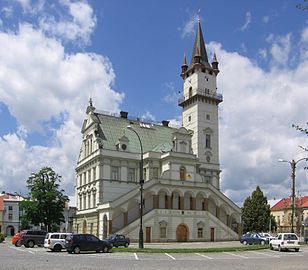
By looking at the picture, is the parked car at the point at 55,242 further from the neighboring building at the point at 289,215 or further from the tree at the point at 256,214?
the neighboring building at the point at 289,215

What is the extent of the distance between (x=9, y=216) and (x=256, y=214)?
5750cm

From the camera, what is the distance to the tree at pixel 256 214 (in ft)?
282

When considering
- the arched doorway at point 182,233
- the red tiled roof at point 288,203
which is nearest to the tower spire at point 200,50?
the arched doorway at point 182,233

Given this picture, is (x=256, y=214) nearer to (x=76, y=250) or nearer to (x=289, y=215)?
(x=289, y=215)

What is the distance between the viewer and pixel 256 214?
86.5 meters

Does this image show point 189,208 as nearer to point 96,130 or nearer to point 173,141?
point 173,141

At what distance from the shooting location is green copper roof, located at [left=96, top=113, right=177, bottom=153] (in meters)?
67.0

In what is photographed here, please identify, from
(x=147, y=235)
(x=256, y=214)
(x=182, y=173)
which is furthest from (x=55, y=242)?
(x=256, y=214)

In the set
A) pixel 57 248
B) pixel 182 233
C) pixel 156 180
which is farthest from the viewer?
pixel 182 233

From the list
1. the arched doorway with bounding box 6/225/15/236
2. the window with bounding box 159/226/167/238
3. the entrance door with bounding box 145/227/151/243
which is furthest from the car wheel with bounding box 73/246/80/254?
the arched doorway with bounding box 6/225/15/236

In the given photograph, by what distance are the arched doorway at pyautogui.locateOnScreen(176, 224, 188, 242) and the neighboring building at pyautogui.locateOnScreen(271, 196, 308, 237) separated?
41.6 m

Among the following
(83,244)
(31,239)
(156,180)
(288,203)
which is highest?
(156,180)

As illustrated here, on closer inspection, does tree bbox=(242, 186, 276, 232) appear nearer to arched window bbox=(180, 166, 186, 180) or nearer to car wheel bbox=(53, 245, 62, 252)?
arched window bbox=(180, 166, 186, 180)

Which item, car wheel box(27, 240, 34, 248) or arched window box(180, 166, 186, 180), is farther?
arched window box(180, 166, 186, 180)
